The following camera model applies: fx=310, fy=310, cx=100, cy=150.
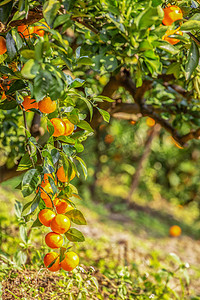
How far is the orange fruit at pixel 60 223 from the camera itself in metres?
0.70

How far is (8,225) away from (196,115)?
3.90 feet

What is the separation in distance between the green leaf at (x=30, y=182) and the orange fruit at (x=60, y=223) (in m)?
0.09

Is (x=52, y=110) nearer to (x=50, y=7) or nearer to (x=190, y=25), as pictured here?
(x=50, y=7)

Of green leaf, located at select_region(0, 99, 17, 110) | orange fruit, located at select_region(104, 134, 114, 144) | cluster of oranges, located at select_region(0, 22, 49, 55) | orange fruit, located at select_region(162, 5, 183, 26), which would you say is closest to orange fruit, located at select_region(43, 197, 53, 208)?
green leaf, located at select_region(0, 99, 17, 110)

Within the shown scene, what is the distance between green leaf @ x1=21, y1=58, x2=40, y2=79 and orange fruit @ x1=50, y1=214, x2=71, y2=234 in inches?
13.1

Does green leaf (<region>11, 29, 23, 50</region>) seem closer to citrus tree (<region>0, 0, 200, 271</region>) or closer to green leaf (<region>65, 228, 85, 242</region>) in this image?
citrus tree (<region>0, 0, 200, 271</region>)

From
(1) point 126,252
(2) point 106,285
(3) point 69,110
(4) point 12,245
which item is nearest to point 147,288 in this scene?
(2) point 106,285

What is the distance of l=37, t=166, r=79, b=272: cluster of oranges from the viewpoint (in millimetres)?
704

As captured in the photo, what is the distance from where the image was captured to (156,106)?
1.45 m

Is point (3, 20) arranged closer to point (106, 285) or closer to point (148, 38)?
point (148, 38)

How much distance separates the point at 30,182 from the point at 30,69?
0.86 ft

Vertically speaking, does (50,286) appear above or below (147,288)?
above

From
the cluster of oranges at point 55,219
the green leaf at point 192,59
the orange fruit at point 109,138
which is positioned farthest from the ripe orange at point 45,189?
the orange fruit at point 109,138

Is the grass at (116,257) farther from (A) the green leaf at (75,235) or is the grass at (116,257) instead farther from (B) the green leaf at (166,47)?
(B) the green leaf at (166,47)
